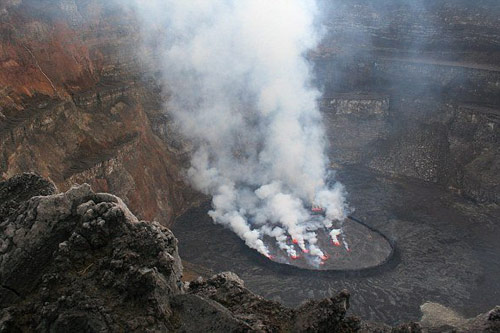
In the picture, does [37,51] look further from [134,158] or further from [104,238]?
[104,238]

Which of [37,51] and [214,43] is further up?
[214,43]

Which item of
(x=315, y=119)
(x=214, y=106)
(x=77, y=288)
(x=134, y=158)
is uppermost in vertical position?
(x=315, y=119)

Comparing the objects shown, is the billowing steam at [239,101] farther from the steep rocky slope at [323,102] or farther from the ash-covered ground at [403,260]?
the ash-covered ground at [403,260]

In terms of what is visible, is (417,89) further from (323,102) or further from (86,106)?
(86,106)

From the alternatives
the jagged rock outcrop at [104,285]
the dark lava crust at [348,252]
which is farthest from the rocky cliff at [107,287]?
the dark lava crust at [348,252]

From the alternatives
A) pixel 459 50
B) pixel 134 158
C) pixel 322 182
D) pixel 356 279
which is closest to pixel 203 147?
pixel 134 158

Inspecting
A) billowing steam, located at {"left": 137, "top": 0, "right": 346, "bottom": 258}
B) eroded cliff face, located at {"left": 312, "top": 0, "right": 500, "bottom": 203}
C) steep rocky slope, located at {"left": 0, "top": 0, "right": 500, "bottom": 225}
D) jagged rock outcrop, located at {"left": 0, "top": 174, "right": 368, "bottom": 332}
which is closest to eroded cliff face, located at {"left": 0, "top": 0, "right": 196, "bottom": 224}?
steep rocky slope, located at {"left": 0, "top": 0, "right": 500, "bottom": 225}
